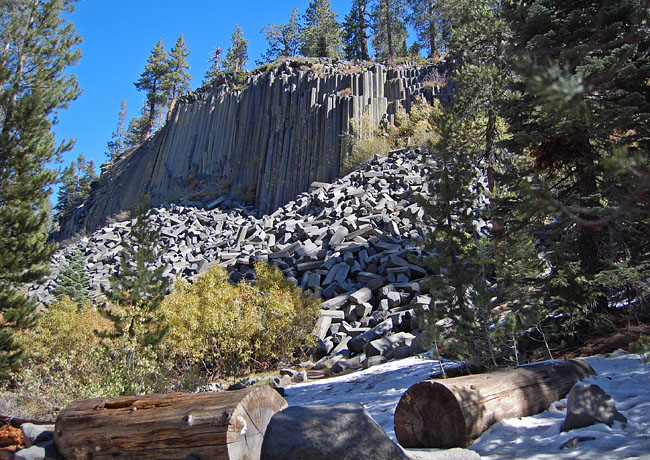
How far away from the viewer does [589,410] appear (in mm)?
3719

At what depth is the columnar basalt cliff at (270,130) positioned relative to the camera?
23.7 m

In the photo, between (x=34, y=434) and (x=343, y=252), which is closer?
(x=34, y=434)

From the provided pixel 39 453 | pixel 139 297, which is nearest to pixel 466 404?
pixel 39 453

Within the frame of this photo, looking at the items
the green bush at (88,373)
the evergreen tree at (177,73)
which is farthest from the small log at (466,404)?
the evergreen tree at (177,73)

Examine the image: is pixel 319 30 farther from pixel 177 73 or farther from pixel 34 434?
pixel 34 434

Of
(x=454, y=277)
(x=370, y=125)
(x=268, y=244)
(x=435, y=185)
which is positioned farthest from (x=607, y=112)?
(x=370, y=125)

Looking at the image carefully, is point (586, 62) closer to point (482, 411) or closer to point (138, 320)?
point (482, 411)

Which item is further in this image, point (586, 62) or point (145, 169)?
point (145, 169)

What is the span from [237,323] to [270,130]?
1942 centimetres

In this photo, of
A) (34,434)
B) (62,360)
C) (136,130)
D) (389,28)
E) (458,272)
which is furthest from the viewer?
(136,130)

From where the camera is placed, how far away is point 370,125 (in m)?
22.5

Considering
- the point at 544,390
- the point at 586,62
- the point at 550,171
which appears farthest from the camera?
the point at 550,171

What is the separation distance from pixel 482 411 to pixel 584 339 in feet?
→ 11.3

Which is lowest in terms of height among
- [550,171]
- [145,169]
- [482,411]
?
[482,411]
